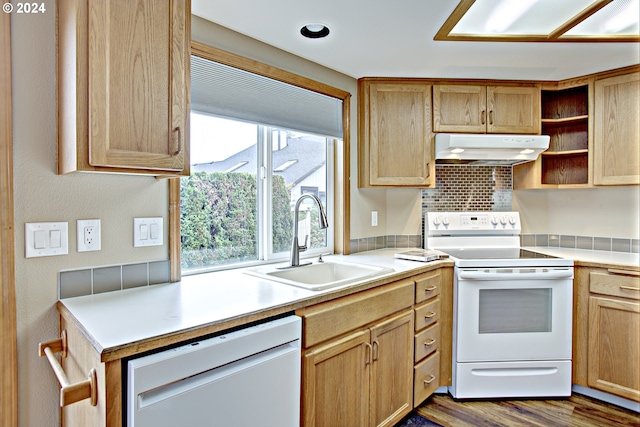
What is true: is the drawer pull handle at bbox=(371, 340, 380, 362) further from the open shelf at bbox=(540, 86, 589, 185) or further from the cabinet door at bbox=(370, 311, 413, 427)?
the open shelf at bbox=(540, 86, 589, 185)

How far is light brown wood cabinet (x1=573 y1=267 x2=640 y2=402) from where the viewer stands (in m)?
2.18

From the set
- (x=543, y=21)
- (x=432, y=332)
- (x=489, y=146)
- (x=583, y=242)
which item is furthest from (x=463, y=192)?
(x=543, y=21)

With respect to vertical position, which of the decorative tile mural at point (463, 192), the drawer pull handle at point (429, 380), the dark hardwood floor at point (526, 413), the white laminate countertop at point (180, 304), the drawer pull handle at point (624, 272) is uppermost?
the decorative tile mural at point (463, 192)

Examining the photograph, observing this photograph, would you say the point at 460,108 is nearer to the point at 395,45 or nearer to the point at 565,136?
the point at 395,45

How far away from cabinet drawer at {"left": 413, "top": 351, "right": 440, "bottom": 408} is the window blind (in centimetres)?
151

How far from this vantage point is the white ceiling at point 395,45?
5.45 ft

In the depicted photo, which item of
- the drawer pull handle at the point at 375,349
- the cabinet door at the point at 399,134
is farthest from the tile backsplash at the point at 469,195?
the drawer pull handle at the point at 375,349

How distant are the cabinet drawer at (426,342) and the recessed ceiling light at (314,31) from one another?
1677 millimetres

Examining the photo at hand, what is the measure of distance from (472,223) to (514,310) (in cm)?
74

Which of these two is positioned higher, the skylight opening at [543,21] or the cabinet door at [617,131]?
the skylight opening at [543,21]

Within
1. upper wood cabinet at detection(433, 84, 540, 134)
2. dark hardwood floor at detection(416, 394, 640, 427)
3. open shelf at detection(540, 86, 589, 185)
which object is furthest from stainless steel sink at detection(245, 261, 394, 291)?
open shelf at detection(540, 86, 589, 185)

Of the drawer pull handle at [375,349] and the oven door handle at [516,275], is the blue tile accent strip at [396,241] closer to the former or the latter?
the oven door handle at [516,275]

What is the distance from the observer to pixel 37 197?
4.17 ft

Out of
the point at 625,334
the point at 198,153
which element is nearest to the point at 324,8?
the point at 198,153
